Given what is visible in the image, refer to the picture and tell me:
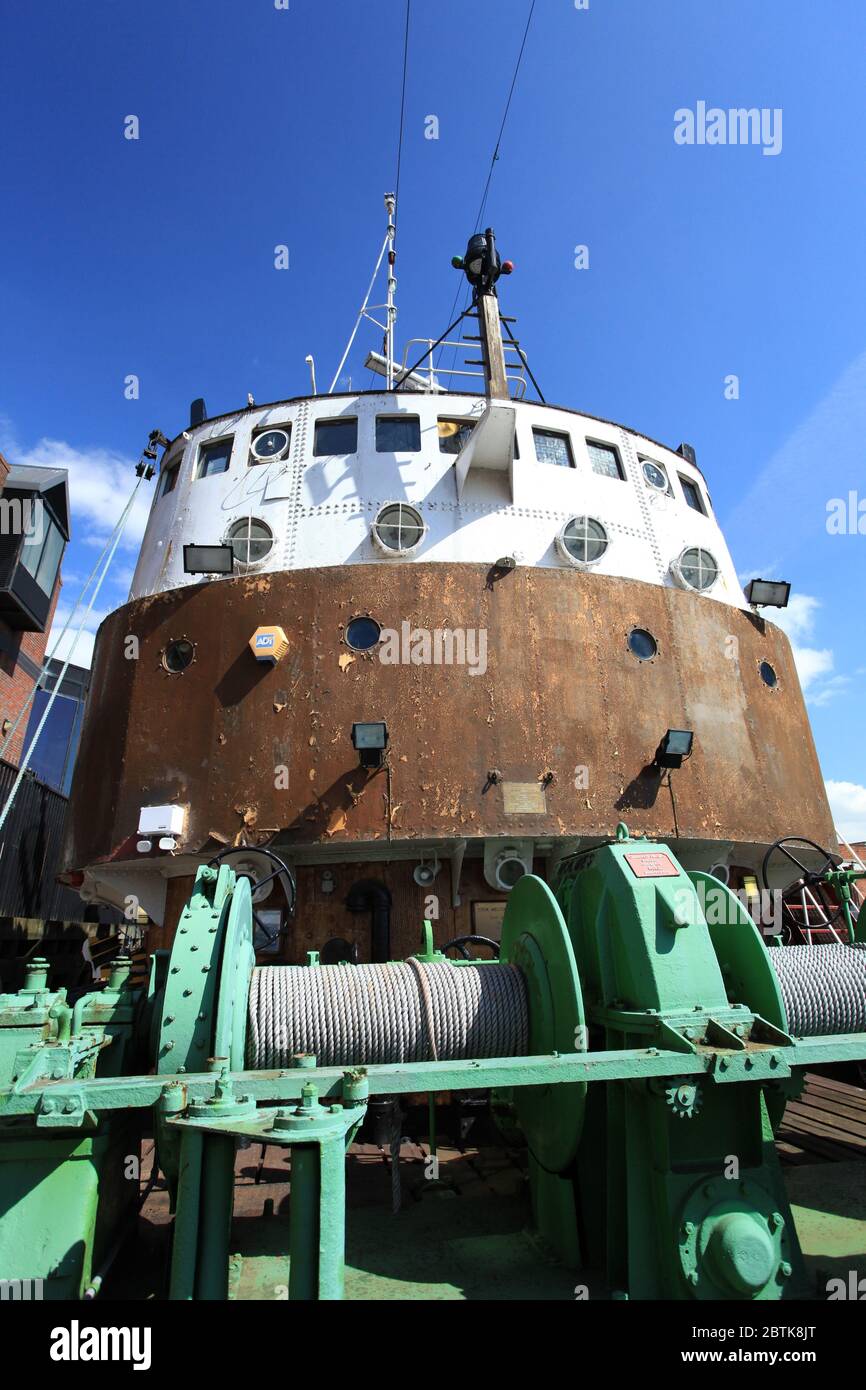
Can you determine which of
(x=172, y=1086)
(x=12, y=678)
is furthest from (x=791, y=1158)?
(x=12, y=678)

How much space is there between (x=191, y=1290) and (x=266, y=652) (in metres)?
6.48

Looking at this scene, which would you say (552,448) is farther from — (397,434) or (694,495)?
(694,495)

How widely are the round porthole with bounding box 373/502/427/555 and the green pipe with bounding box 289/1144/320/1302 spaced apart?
7.67 meters

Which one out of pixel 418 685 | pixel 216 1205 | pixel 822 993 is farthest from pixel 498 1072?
pixel 418 685

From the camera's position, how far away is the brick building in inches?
682

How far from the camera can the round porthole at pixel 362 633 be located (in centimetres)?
877

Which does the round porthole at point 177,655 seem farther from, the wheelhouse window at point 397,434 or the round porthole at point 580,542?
the round porthole at point 580,542

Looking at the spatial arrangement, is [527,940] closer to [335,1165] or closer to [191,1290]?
[335,1165]

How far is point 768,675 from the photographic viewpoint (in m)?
10.4

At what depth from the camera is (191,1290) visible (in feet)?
9.33

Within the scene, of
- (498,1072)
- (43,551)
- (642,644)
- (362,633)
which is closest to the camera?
(498,1072)

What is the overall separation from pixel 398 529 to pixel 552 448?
9.92 ft

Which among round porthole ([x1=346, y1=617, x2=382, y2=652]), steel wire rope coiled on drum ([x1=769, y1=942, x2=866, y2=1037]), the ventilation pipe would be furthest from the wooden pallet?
round porthole ([x1=346, y1=617, x2=382, y2=652])

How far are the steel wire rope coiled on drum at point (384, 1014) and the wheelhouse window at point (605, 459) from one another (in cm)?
859
